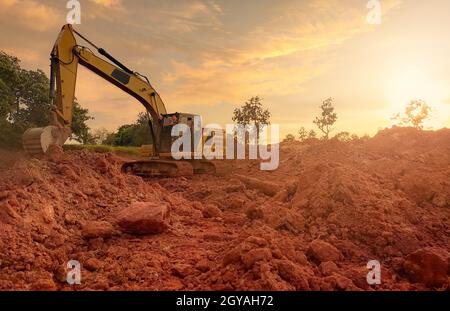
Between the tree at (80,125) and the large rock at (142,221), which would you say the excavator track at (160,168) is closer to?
the large rock at (142,221)

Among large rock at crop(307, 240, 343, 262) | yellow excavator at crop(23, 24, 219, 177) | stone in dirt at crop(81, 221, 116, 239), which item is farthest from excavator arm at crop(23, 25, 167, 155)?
large rock at crop(307, 240, 343, 262)

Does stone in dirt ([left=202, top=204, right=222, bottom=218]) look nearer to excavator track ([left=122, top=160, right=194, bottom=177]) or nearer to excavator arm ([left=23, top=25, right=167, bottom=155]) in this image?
excavator arm ([left=23, top=25, right=167, bottom=155])

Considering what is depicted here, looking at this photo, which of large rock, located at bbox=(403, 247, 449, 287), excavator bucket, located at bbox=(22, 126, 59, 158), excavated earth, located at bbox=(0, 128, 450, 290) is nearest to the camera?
excavated earth, located at bbox=(0, 128, 450, 290)

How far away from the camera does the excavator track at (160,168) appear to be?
45.6 ft

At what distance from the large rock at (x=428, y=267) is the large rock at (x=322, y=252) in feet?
2.80

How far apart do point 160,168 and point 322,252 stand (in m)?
10.5

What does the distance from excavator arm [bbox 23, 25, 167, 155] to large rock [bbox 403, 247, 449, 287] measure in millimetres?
8037

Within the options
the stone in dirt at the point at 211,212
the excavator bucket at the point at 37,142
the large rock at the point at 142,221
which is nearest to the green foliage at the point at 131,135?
the excavator bucket at the point at 37,142

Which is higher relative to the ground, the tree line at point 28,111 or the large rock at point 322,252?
the tree line at point 28,111

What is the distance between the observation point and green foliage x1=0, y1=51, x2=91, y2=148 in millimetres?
22605

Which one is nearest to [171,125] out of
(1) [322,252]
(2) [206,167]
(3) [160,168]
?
(3) [160,168]
